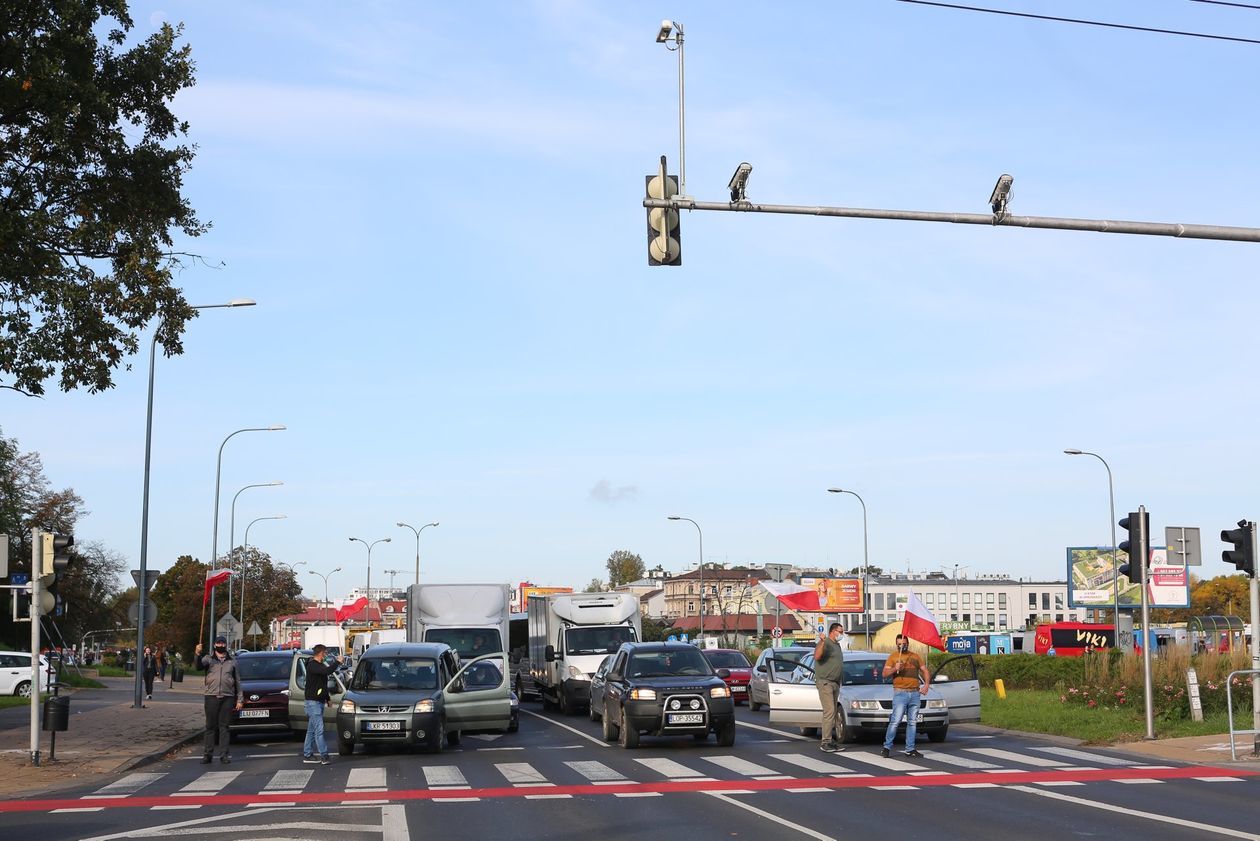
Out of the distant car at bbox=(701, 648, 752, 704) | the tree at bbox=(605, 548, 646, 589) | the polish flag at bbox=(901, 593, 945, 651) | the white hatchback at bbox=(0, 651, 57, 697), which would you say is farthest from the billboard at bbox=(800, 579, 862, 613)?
the tree at bbox=(605, 548, 646, 589)

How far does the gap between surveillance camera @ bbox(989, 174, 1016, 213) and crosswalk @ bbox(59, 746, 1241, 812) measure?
6.71m

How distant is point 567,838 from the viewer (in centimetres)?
1233

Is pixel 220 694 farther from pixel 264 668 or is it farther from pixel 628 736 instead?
pixel 264 668

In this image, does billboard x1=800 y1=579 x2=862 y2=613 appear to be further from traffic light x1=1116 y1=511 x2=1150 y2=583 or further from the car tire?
traffic light x1=1116 y1=511 x2=1150 y2=583

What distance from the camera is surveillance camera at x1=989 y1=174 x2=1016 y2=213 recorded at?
1591 cm

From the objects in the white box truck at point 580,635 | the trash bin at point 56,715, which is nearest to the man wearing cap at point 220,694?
the trash bin at point 56,715

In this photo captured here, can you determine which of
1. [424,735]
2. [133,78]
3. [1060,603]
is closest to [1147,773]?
[424,735]

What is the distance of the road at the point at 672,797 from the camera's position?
42.4 ft

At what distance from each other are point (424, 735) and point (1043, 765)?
9.23m

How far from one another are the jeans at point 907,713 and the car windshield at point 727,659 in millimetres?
19165

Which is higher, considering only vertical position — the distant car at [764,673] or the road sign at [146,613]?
the road sign at [146,613]

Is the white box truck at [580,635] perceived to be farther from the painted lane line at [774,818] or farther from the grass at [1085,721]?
the painted lane line at [774,818]

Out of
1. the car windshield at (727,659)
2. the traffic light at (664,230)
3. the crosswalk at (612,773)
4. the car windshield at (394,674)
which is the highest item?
the traffic light at (664,230)

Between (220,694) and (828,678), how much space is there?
9.32 metres
